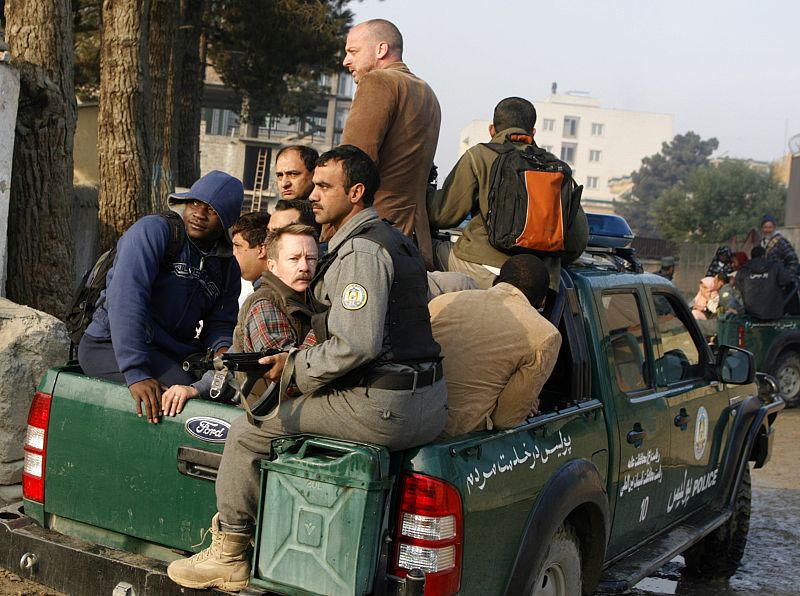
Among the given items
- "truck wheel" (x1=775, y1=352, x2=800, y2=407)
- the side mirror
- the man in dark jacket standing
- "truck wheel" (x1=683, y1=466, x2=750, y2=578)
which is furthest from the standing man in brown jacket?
"truck wheel" (x1=775, y1=352, x2=800, y2=407)

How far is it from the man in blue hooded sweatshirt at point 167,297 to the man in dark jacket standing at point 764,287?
9.47 meters

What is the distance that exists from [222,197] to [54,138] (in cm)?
500

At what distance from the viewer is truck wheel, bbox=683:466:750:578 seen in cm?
616

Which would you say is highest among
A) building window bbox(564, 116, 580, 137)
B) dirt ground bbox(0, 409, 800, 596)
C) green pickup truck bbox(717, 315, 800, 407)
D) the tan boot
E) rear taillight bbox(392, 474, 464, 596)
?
building window bbox(564, 116, 580, 137)

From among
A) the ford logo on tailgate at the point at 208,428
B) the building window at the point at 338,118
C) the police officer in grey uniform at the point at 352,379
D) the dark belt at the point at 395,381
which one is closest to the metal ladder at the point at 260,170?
the building window at the point at 338,118

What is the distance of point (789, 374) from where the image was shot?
13.2 meters

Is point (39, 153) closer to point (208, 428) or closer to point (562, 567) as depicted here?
point (208, 428)

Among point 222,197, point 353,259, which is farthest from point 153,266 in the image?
point 353,259

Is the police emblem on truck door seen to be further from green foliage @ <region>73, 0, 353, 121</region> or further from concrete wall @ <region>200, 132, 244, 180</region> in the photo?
concrete wall @ <region>200, 132, 244, 180</region>

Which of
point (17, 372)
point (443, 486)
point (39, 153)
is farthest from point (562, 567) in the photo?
point (39, 153)

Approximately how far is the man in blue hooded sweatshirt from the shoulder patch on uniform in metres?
0.99

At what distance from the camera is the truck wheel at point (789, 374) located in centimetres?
1314

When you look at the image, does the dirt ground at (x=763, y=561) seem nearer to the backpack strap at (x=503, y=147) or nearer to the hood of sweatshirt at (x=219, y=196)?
the hood of sweatshirt at (x=219, y=196)

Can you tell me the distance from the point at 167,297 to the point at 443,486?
1757 millimetres
